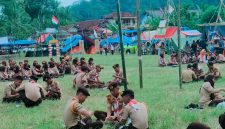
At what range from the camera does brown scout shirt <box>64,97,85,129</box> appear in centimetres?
954

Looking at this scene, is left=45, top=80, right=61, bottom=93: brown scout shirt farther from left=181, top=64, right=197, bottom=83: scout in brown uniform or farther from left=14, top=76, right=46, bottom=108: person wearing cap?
left=181, top=64, right=197, bottom=83: scout in brown uniform

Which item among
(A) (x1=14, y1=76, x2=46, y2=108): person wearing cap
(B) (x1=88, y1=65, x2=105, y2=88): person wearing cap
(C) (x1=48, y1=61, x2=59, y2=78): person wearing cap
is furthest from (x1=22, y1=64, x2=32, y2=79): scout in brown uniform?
(A) (x1=14, y1=76, x2=46, y2=108): person wearing cap

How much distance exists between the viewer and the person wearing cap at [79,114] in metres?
9.50

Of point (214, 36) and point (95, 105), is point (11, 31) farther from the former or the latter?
point (95, 105)

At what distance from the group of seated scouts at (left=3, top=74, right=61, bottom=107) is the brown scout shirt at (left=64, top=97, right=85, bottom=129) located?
489 cm

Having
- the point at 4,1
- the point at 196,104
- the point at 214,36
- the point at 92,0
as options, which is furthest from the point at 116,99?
the point at 92,0

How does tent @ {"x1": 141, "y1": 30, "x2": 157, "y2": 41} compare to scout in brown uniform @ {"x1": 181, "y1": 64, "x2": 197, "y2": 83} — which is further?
tent @ {"x1": 141, "y1": 30, "x2": 157, "y2": 41}

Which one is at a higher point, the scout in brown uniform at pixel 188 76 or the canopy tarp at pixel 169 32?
the canopy tarp at pixel 169 32

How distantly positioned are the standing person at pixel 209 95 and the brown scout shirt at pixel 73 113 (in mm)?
4499

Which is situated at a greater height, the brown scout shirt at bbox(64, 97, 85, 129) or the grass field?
the brown scout shirt at bbox(64, 97, 85, 129)

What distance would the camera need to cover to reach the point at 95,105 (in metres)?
14.6

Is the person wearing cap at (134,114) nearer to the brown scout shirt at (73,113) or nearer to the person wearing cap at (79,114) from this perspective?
the person wearing cap at (79,114)

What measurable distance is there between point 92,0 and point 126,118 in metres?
150

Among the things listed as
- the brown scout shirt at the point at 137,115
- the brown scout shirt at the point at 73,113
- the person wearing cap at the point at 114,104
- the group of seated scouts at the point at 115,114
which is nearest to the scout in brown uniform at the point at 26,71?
the person wearing cap at the point at 114,104
